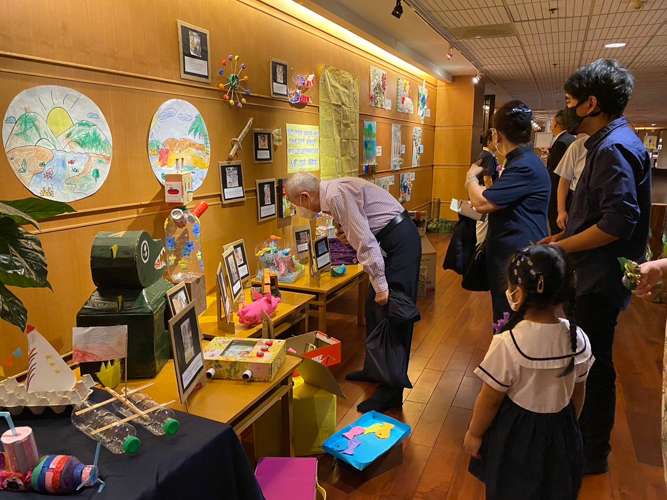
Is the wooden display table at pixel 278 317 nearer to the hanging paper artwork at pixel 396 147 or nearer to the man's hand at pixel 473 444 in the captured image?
the man's hand at pixel 473 444

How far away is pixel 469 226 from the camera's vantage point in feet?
10.1

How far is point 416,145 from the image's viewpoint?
7.66 metres

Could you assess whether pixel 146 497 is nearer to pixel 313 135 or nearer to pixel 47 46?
pixel 47 46

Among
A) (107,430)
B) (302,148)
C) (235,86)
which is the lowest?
(107,430)

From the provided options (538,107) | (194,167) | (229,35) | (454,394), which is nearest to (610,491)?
(454,394)

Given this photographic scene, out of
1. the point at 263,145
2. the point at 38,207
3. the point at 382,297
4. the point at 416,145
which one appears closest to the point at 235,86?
the point at 263,145

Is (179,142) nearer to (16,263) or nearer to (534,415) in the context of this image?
(16,263)

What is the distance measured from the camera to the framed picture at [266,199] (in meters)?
3.63

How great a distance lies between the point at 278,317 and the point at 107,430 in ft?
4.62

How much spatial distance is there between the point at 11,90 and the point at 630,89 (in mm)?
2466

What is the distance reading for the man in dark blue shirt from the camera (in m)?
1.73

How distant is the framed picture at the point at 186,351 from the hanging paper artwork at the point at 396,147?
5.33 metres

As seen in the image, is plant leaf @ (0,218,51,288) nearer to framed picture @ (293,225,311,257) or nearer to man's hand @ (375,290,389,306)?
man's hand @ (375,290,389,306)

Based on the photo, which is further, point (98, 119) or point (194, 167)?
point (194, 167)
